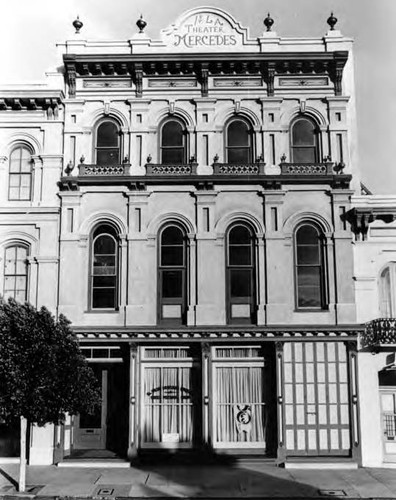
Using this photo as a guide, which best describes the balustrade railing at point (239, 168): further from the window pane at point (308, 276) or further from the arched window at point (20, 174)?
the arched window at point (20, 174)

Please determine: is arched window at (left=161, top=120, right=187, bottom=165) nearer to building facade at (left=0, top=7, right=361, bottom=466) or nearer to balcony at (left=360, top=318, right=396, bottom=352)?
building facade at (left=0, top=7, right=361, bottom=466)

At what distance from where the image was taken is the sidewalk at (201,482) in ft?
46.5

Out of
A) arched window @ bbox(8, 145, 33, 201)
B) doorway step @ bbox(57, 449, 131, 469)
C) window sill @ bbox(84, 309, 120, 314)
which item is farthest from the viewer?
arched window @ bbox(8, 145, 33, 201)

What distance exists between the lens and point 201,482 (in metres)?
15.2

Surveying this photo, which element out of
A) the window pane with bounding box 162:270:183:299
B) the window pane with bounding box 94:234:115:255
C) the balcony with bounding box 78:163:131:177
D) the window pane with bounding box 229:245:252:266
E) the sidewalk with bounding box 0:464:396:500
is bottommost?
the sidewalk with bounding box 0:464:396:500

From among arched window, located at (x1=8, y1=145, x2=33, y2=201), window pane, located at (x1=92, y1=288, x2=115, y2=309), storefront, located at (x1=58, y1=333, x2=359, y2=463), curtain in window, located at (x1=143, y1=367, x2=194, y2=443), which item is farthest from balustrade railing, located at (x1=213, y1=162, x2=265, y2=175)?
curtain in window, located at (x1=143, y1=367, x2=194, y2=443)

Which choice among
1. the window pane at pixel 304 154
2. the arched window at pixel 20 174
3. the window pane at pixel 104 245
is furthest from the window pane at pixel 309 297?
the arched window at pixel 20 174

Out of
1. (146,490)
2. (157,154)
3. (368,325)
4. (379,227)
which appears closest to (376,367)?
(368,325)

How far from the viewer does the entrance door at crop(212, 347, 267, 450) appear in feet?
57.3

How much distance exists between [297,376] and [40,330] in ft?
24.1

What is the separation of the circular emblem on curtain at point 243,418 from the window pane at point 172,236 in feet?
16.7

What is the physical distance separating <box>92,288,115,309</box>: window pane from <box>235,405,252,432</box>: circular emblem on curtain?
4.71m

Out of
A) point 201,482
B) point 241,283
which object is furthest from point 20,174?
point 201,482

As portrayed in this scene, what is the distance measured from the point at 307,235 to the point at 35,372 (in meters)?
8.83
